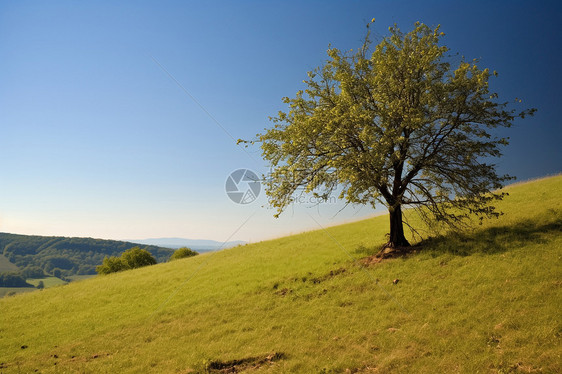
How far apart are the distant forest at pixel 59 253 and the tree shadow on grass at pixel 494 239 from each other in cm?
16959

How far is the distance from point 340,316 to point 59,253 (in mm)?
214460

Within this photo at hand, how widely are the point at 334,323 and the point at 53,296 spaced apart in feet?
103

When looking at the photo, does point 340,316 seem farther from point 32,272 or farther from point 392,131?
point 32,272

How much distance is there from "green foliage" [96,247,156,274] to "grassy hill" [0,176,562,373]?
71.0 ft

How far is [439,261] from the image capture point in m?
19.4

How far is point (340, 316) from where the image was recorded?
1575cm

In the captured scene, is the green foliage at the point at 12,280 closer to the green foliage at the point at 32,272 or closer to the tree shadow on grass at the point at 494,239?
the green foliage at the point at 32,272

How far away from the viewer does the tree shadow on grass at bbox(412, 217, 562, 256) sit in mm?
19047

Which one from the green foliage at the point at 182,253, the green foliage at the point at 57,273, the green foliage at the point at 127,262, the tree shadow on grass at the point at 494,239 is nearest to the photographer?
the tree shadow on grass at the point at 494,239

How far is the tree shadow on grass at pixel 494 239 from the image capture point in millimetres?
19047

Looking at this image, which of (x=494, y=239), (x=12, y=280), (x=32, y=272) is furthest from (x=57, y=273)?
Answer: (x=494, y=239)

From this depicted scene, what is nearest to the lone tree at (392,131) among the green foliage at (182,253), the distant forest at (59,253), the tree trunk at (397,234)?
the tree trunk at (397,234)

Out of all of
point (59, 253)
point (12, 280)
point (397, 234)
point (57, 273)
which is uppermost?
point (59, 253)

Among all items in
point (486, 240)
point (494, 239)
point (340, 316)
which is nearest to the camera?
point (340, 316)
